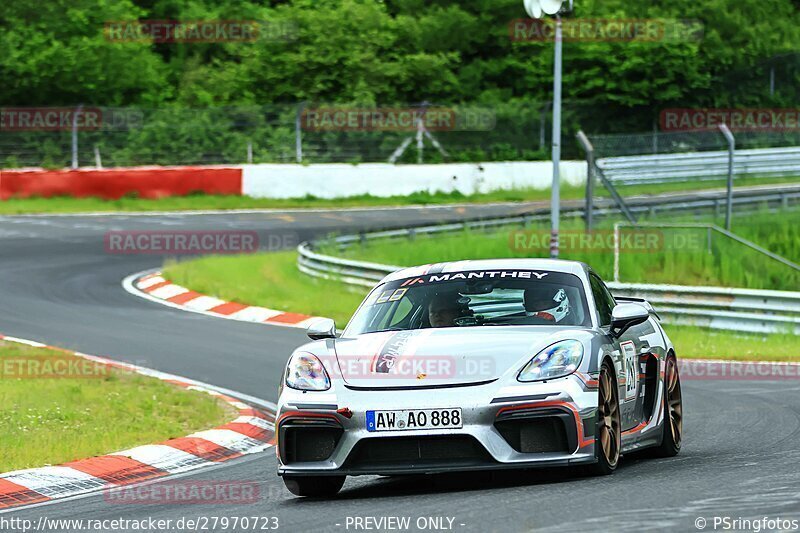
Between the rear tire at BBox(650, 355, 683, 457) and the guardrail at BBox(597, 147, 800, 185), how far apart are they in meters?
13.4

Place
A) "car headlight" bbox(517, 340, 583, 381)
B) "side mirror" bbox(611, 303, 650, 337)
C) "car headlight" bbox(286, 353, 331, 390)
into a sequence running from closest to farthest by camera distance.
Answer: "car headlight" bbox(517, 340, 583, 381)
"car headlight" bbox(286, 353, 331, 390)
"side mirror" bbox(611, 303, 650, 337)

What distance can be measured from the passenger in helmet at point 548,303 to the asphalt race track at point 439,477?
2.93 feet

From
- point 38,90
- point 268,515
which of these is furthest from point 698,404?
point 38,90

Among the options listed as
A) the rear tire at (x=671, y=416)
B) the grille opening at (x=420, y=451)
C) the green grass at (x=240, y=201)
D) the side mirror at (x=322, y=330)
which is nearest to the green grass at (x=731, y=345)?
the rear tire at (x=671, y=416)

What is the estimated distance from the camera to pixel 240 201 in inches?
1383

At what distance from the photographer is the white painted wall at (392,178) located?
35.6 metres

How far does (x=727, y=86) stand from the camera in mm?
41969

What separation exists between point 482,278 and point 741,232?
610 inches

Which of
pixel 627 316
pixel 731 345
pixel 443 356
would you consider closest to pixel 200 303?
pixel 731 345

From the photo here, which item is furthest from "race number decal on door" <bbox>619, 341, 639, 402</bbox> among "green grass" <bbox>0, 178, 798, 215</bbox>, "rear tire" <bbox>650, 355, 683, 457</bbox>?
"green grass" <bbox>0, 178, 798, 215</bbox>

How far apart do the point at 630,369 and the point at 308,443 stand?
2.10 meters

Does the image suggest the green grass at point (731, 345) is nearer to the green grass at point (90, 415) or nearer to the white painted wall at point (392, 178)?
the green grass at point (90, 415)

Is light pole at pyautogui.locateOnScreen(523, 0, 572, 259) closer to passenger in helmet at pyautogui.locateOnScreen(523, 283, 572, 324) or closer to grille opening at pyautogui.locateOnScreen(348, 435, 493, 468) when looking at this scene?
passenger in helmet at pyautogui.locateOnScreen(523, 283, 572, 324)

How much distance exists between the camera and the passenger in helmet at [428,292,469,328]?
8.52m
